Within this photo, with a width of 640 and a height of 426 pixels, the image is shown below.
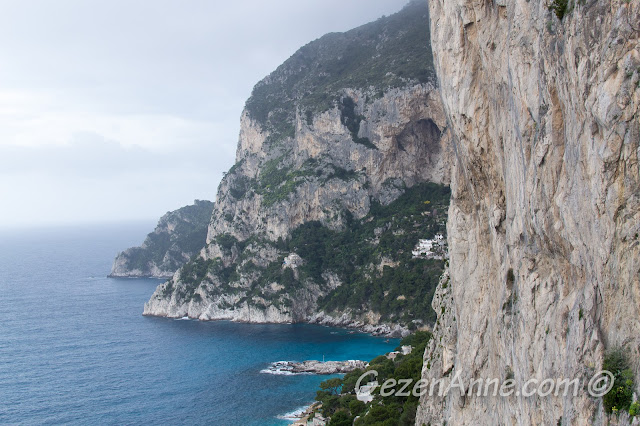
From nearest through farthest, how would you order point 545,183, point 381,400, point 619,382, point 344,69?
point 619,382, point 545,183, point 381,400, point 344,69

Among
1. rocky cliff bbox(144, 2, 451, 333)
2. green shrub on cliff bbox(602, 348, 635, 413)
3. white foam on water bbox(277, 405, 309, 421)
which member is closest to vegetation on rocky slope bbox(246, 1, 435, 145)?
rocky cliff bbox(144, 2, 451, 333)

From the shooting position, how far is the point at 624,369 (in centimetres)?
700

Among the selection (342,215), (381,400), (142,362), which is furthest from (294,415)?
(342,215)

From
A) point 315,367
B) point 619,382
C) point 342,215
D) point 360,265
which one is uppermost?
point 342,215

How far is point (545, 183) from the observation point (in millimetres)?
8680

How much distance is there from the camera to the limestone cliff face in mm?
6816

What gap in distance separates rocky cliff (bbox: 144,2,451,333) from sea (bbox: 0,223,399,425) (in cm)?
503

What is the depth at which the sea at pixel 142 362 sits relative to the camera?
4100 centimetres

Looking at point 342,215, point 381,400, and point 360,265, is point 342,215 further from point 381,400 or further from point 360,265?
point 381,400

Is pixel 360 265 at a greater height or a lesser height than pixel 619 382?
lesser

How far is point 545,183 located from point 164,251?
118 metres

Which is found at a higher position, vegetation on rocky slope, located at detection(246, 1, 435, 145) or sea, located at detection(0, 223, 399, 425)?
vegetation on rocky slope, located at detection(246, 1, 435, 145)

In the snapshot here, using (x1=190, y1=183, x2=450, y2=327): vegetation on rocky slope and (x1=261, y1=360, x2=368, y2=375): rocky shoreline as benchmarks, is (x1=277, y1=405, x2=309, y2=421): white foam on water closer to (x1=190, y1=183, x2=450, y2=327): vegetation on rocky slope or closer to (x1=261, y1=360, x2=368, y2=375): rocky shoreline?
(x1=261, y1=360, x2=368, y2=375): rocky shoreline

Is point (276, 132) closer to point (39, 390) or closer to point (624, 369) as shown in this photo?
point (39, 390)
